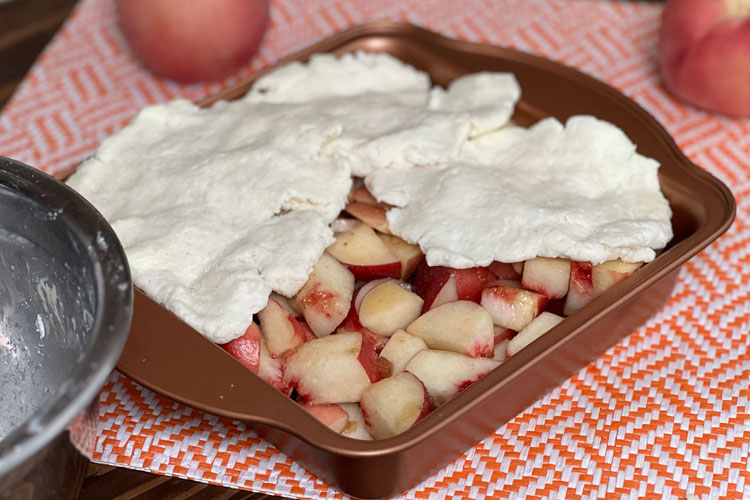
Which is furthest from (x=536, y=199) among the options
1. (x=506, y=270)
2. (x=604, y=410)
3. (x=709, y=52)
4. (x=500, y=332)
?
(x=709, y=52)

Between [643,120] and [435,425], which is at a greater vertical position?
[643,120]

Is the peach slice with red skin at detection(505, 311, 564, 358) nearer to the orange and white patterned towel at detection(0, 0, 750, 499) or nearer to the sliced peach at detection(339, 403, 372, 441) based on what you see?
→ the orange and white patterned towel at detection(0, 0, 750, 499)

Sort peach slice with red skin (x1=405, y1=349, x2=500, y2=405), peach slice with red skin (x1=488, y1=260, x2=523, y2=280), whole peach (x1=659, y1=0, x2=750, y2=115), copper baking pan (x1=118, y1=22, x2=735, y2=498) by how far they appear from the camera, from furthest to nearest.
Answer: whole peach (x1=659, y1=0, x2=750, y2=115) < peach slice with red skin (x1=488, y1=260, x2=523, y2=280) < peach slice with red skin (x1=405, y1=349, x2=500, y2=405) < copper baking pan (x1=118, y1=22, x2=735, y2=498)

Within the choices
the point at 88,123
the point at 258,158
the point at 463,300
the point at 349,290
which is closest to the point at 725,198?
the point at 463,300

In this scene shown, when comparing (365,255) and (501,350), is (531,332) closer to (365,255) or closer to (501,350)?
(501,350)

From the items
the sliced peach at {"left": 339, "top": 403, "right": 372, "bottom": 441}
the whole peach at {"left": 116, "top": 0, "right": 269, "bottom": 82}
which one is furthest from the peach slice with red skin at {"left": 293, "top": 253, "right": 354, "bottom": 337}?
the whole peach at {"left": 116, "top": 0, "right": 269, "bottom": 82}

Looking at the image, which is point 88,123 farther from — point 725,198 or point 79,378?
point 725,198
